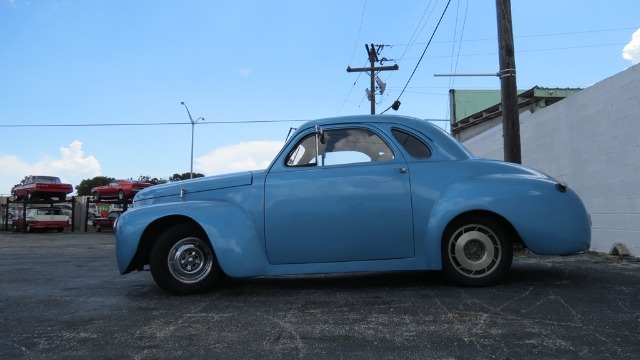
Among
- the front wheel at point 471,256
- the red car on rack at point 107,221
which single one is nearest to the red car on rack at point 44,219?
the red car on rack at point 107,221

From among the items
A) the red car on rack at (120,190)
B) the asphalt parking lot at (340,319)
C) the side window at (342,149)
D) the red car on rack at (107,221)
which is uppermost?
the red car on rack at (120,190)

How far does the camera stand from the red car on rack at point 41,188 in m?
26.8

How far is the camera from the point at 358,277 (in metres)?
5.45

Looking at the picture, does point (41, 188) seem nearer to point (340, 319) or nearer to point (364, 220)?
point (364, 220)

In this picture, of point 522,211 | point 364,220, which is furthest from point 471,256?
point 364,220

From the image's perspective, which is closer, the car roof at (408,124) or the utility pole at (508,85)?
the car roof at (408,124)

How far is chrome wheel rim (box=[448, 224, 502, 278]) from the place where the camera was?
176 inches

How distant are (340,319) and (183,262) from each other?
191 centimetres

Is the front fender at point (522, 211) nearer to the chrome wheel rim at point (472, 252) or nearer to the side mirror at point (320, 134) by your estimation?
the chrome wheel rim at point (472, 252)

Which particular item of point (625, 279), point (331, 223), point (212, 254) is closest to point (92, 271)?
point (212, 254)

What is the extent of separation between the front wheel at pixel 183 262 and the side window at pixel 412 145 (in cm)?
221

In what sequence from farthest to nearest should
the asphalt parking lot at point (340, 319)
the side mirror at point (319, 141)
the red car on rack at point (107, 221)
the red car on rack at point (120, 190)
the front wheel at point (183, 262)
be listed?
the red car on rack at point (107, 221)
the red car on rack at point (120, 190)
the side mirror at point (319, 141)
the front wheel at point (183, 262)
the asphalt parking lot at point (340, 319)

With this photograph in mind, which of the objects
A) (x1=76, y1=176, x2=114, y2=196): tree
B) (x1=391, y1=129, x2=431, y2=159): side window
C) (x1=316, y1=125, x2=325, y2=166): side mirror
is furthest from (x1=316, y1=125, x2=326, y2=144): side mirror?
(x1=76, y1=176, x2=114, y2=196): tree

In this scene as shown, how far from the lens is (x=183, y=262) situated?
4648mm
